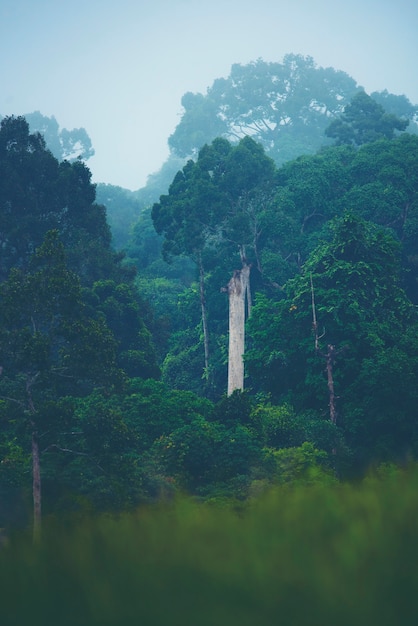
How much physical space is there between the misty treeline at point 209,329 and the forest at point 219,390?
7cm

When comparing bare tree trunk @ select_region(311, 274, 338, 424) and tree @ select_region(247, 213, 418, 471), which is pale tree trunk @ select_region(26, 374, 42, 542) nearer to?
tree @ select_region(247, 213, 418, 471)

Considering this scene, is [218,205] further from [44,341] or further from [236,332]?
[44,341]

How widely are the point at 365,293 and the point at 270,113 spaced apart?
62.2m

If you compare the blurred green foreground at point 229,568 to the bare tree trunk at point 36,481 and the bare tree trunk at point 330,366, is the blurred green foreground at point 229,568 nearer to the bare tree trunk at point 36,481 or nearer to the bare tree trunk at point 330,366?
the bare tree trunk at point 36,481

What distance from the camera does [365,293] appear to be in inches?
890

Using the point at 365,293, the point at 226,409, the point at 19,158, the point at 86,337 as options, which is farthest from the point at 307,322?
the point at 19,158

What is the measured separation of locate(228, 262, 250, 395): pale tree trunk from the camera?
26844 mm

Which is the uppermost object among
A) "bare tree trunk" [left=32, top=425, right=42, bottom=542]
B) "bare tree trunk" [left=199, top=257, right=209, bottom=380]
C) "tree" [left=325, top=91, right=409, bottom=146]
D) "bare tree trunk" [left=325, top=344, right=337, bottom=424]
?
"tree" [left=325, top=91, right=409, bottom=146]

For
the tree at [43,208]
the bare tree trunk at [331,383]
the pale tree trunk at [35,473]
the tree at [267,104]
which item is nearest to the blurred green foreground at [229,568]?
the pale tree trunk at [35,473]

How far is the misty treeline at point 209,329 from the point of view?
13773 mm

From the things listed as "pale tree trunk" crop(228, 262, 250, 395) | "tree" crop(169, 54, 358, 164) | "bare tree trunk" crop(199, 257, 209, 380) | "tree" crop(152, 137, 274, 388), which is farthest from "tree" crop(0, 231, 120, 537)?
"tree" crop(169, 54, 358, 164)

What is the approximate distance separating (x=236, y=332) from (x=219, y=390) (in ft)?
12.8

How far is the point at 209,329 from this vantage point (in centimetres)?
3253

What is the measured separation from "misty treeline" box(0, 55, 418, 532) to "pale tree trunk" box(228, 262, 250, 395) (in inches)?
17.3
